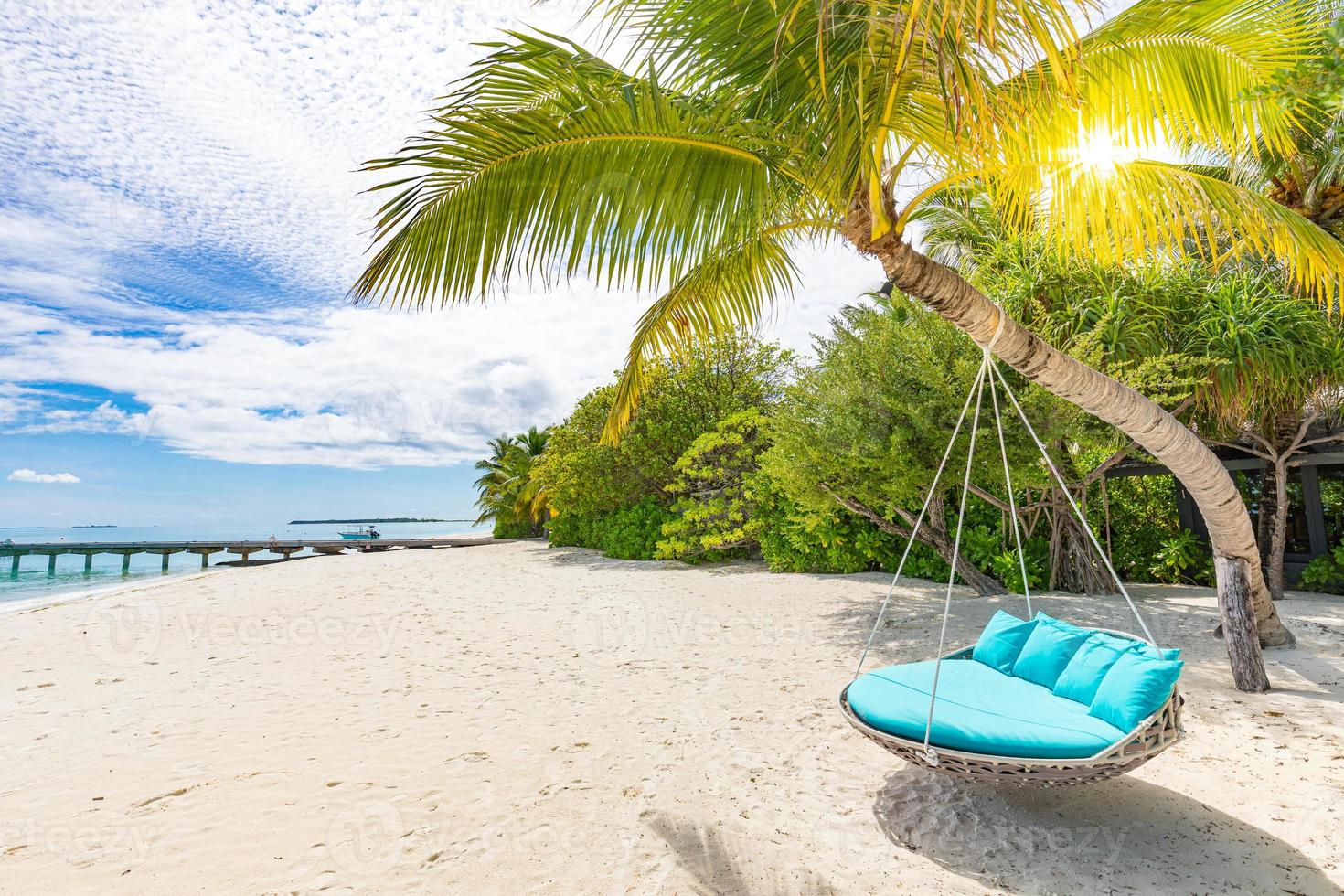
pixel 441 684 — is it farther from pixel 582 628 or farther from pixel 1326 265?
pixel 1326 265

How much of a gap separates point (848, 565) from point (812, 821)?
835cm

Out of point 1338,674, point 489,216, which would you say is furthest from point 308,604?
point 1338,674

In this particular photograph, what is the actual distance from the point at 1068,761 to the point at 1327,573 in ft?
30.3

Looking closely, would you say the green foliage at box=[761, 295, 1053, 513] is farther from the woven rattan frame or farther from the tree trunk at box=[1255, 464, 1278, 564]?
the woven rattan frame

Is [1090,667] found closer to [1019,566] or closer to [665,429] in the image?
[1019,566]

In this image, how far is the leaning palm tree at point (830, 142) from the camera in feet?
9.83

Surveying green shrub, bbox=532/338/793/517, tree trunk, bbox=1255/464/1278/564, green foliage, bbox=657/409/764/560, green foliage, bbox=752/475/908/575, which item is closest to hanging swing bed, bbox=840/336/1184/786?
green foliage, bbox=752/475/908/575

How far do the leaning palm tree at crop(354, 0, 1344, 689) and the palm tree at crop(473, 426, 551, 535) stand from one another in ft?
73.6

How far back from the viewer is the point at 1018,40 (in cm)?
268

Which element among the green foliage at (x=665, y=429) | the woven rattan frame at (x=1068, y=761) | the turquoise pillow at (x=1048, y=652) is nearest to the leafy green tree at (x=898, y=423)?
the turquoise pillow at (x=1048, y=652)

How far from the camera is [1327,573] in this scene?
8719 millimetres

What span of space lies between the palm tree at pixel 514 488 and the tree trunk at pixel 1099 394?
73.3ft

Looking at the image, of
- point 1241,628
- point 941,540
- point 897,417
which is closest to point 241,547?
point 941,540
